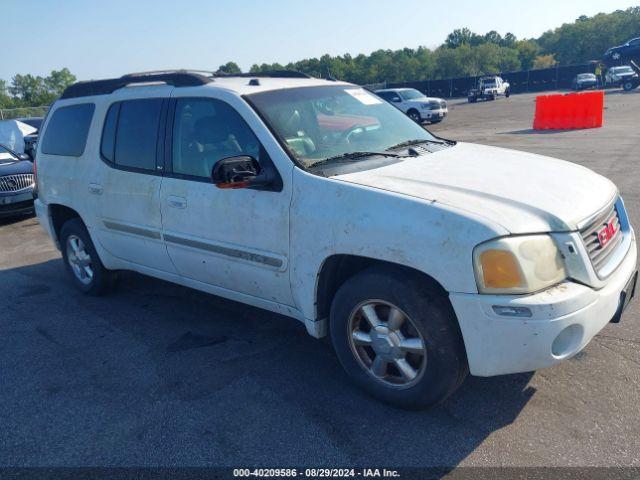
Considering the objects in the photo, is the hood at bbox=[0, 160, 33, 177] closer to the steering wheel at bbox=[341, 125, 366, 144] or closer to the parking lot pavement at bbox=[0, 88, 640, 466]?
the parking lot pavement at bbox=[0, 88, 640, 466]

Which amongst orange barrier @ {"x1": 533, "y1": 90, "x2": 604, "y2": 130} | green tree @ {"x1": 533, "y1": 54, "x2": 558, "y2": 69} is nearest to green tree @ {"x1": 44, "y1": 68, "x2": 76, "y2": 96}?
green tree @ {"x1": 533, "y1": 54, "x2": 558, "y2": 69}

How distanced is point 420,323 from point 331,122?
5.64ft

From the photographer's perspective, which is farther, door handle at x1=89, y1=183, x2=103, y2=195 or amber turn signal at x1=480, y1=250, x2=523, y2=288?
door handle at x1=89, y1=183, x2=103, y2=195

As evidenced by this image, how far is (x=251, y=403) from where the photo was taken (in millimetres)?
3475

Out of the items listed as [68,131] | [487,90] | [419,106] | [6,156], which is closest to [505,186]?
[68,131]

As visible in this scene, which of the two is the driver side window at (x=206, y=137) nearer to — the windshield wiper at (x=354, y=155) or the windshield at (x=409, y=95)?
the windshield wiper at (x=354, y=155)

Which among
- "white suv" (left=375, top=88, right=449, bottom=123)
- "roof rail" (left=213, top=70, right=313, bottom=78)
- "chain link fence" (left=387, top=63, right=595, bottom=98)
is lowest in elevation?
"chain link fence" (left=387, top=63, right=595, bottom=98)

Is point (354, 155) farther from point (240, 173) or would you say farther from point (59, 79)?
point (59, 79)

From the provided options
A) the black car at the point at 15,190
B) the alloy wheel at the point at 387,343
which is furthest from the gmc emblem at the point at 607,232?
the black car at the point at 15,190

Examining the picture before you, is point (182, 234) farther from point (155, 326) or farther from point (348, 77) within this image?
point (348, 77)

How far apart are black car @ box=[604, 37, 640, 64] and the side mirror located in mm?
45255

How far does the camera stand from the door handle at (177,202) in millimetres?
4105

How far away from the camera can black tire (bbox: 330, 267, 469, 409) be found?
296 cm

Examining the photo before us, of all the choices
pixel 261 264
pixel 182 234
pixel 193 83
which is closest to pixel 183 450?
pixel 261 264
